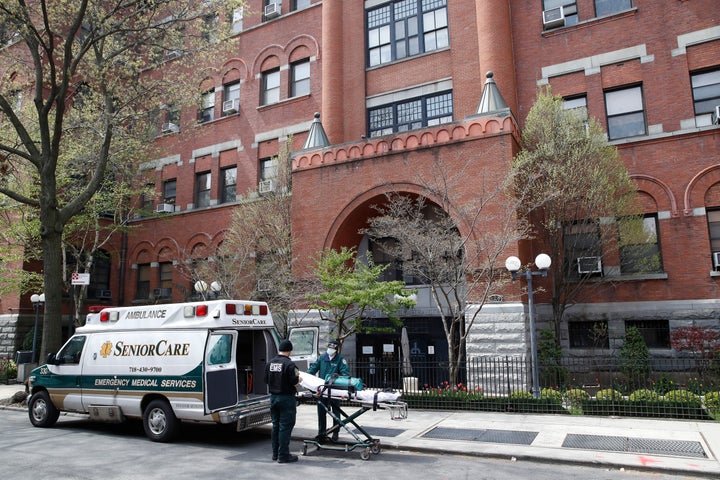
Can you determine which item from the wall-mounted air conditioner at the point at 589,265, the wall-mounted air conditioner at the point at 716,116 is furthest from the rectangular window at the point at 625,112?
the wall-mounted air conditioner at the point at 589,265

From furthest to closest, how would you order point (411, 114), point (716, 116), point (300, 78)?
point (300, 78) → point (411, 114) → point (716, 116)

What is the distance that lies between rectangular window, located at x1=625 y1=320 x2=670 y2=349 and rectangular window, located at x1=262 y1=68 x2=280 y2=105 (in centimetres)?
1891

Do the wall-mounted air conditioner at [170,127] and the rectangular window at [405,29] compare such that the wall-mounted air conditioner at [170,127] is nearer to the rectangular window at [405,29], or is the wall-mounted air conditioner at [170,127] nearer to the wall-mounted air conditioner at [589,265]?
the rectangular window at [405,29]

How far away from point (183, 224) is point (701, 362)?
23258mm

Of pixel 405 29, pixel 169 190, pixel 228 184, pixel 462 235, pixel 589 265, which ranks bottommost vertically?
pixel 589 265

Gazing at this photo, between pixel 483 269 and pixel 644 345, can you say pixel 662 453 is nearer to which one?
pixel 483 269

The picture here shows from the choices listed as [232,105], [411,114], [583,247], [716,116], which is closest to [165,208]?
[232,105]

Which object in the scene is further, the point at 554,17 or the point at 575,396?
the point at 554,17

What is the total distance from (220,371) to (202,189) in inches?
783

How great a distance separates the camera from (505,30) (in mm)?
19891

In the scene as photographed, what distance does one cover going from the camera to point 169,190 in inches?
1140

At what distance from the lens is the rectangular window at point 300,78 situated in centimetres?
2514

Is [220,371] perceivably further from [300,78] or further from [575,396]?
[300,78]

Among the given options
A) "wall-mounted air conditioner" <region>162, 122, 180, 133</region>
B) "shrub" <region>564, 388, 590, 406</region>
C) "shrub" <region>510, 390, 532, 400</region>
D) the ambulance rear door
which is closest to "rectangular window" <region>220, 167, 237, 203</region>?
"wall-mounted air conditioner" <region>162, 122, 180, 133</region>
